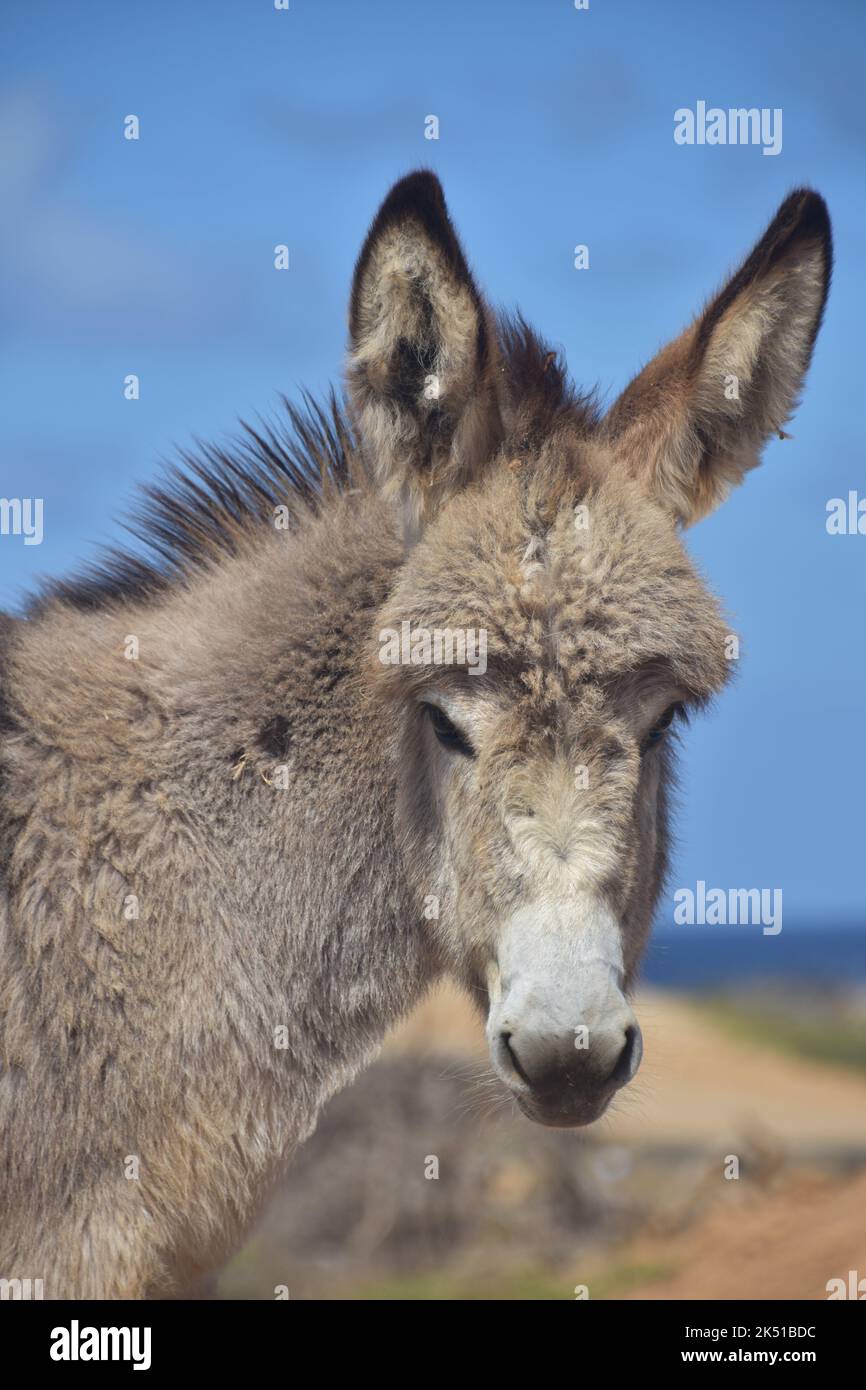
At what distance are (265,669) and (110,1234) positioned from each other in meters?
1.94

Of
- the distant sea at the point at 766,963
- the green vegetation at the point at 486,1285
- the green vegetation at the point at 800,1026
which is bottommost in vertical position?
the green vegetation at the point at 486,1285

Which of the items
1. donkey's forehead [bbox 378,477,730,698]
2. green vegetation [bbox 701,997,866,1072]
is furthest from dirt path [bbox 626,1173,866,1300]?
green vegetation [bbox 701,997,866,1072]

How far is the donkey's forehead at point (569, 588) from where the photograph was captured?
4.45 meters

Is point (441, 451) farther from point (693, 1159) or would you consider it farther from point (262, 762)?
point (693, 1159)

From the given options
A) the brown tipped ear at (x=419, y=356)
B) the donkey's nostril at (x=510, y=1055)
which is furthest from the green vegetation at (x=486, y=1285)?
the brown tipped ear at (x=419, y=356)

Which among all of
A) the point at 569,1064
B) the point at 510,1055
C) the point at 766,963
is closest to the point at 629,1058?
the point at 569,1064

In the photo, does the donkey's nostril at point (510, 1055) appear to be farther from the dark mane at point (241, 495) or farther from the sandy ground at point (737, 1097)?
the sandy ground at point (737, 1097)

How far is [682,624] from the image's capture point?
15.1 feet

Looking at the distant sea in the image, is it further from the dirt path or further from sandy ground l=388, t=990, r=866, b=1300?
the dirt path

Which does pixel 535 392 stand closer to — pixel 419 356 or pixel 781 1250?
pixel 419 356

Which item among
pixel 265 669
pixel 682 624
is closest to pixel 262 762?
pixel 265 669

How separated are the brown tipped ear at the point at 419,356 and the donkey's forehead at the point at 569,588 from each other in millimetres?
211

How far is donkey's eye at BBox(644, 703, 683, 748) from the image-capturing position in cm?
470

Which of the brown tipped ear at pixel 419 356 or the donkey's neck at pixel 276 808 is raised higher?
the brown tipped ear at pixel 419 356
